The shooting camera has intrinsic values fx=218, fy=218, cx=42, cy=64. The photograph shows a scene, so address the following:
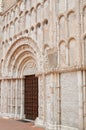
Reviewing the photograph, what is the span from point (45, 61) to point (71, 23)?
2.36m

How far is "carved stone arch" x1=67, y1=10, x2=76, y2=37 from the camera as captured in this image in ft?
31.1

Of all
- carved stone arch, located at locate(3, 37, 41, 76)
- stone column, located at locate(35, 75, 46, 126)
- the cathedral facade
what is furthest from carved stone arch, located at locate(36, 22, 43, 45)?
stone column, located at locate(35, 75, 46, 126)

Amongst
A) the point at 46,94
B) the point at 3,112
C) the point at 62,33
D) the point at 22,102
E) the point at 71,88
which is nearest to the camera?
the point at 71,88

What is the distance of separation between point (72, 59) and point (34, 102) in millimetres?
4609

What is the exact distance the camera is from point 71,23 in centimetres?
969

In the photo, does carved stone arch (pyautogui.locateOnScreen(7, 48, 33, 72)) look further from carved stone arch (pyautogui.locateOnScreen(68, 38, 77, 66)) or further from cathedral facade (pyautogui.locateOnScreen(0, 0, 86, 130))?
carved stone arch (pyautogui.locateOnScreen(68, 38, 77, 66))

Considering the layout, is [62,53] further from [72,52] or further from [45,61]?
[45,61]

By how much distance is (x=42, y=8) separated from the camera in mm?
11766

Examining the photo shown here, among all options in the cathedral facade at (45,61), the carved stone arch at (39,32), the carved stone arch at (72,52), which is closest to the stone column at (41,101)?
the cathedral facade at (45,61)

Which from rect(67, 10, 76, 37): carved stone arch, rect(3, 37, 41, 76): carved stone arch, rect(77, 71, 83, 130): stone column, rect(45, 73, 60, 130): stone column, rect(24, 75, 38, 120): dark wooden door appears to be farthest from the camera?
rect(24, 75, 38, 120): dark wooden door

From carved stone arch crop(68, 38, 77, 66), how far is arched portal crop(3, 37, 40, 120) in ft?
10.2

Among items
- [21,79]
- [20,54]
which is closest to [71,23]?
→ [20,54]

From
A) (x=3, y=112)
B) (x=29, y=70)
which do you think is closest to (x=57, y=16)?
(x=29, y=70)

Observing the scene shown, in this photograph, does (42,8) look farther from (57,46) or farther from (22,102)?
(22,102)
